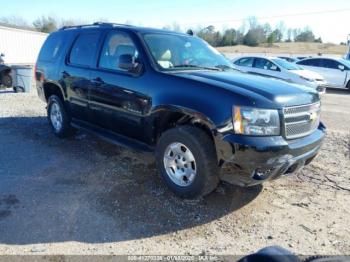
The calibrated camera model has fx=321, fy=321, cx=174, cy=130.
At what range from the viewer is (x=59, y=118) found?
6082 mm

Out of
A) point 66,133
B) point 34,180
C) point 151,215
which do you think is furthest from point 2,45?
point 151,215

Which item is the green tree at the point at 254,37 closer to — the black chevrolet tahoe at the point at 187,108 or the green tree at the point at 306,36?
the green tree at the point at 306,36

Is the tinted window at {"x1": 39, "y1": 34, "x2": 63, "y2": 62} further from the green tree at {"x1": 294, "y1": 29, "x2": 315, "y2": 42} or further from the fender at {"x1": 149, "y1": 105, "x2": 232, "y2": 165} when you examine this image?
the green tree at {"x1": 294, "y1": 29, "x2": 315, "y2": 42}

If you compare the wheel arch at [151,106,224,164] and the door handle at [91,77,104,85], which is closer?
the wheel arch at [151,106,224,164]

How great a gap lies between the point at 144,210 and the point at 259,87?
186 cm

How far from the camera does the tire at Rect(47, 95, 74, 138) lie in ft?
19.3

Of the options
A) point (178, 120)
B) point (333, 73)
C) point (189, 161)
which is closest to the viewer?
point (189, 161)

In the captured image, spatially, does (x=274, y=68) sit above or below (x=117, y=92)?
below

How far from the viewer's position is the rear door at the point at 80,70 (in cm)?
504

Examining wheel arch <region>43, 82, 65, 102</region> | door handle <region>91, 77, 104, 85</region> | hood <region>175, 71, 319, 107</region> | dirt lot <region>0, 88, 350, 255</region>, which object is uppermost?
hood <region>175, 71, 319, 107</region>

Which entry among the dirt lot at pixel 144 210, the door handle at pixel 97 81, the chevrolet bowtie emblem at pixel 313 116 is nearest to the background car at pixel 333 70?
the dirt lot at pixel 144 210

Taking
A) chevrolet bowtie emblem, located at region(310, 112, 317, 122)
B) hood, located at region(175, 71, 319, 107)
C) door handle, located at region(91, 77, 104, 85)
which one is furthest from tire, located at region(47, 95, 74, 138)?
chevrolet bowtie emblem, located at region(310, 112, 317, 122)

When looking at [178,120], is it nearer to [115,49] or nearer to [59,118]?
[115,49]

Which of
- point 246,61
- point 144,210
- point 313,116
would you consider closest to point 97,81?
point 144,210
